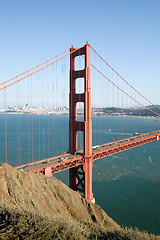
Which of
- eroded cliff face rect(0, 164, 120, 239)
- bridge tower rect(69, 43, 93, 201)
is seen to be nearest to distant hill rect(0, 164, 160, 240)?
eroded cliff face rect(0, 164, 120, 239)

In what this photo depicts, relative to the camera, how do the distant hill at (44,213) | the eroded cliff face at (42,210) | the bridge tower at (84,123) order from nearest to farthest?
the distant hill at (44,213)
the eroded cliff face at (42,210)
the bridge tower at (84,123)

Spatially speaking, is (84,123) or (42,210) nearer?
(42,210)

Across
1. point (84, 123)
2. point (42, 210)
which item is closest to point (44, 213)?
point (42, 210)

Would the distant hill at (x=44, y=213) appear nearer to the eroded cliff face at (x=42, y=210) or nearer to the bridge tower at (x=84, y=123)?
the eroded cliff face at (x=42, y=210)

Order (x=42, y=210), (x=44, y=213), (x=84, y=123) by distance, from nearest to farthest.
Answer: (x=44, y=213)
(x=42, y=210)
(x=84, y=123)

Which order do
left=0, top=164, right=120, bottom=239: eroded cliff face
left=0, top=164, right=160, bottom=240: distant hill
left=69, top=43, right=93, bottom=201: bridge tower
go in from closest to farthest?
left=0, top=164, right=160, bottom=240: distant hill → left=0, top=164, right=120, bottom=239: eroded cliff face → left=69, top=43, right=93, bottom=201: bridge tower

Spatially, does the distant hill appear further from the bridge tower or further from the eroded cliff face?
the bridge tower

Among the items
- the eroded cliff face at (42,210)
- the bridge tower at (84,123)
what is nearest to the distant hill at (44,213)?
the eroded cliff face at (42,210)

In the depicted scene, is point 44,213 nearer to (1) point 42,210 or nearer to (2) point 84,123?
(1) point 42,210

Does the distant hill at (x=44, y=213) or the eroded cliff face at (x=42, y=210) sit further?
the eroded cliff face at (x=42, y=210)
